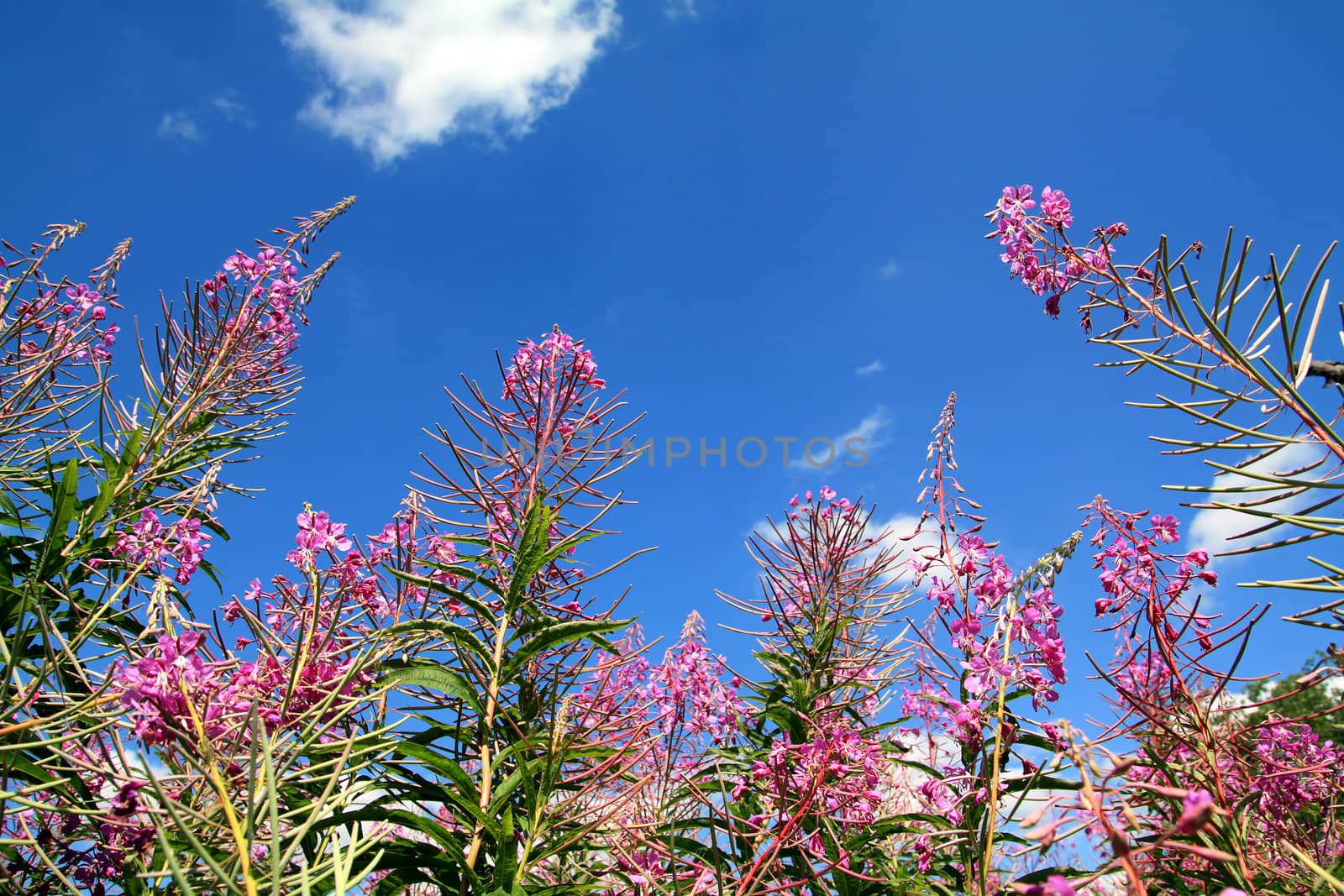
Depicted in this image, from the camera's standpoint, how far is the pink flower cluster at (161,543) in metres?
3.14

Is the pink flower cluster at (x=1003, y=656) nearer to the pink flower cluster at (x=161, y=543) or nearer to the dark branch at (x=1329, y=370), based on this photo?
the dark branch at (x=1329, y=370)

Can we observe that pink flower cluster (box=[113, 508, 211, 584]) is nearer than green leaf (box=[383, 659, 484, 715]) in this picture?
No

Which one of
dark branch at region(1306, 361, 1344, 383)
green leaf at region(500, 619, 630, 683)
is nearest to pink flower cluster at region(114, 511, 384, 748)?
green leaf at region(500, 619, 630, 683)

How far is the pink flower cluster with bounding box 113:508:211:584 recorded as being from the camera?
3.14 meters

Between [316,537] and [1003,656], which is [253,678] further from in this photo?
[1003,656]

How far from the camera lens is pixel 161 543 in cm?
302

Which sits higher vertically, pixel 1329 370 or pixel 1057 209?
pixel 1057 209

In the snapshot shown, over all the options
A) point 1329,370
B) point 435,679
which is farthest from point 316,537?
point 1329,370

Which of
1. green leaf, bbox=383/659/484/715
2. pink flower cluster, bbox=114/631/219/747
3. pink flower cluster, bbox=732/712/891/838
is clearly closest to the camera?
pink flower cluster, bbox=114/631/219/747

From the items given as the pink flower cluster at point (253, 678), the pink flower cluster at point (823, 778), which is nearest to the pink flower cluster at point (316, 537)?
the pink flower cluster at point (253, 678)

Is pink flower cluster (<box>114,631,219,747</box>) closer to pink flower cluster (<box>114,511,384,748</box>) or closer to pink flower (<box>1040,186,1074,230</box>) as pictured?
pink flower cluster (<box>114,511,384,748</box>)

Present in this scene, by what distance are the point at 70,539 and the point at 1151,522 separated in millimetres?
4184

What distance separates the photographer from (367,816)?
6.39ft

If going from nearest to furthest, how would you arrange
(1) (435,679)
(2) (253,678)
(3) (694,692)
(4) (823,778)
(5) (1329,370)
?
(5) (1329,370) < (2) (253,678) < (1) (435,679) < (4) (823,778) < (3) (694,692)
